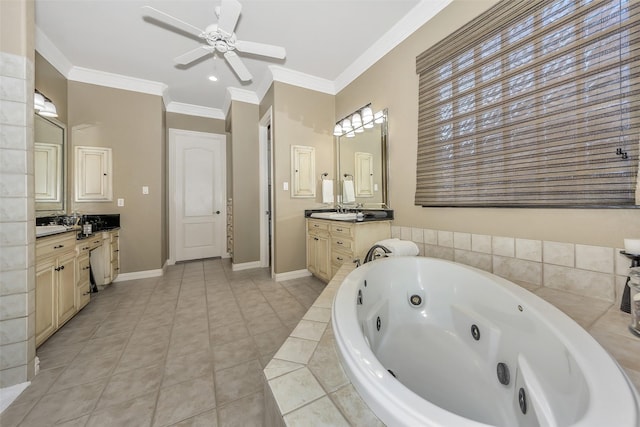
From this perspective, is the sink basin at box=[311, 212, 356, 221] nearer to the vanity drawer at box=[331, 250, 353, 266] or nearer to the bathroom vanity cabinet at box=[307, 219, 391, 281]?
the bathroom vanity cabinet at box=[307, 219, 391, 281]

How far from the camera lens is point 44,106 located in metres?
2.36

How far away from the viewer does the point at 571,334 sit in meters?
0.81

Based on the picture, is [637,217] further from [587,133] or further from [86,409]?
[86,409]

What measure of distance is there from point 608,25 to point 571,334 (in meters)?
1.53

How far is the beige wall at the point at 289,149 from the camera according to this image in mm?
3086

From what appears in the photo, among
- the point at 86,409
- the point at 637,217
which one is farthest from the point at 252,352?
the point at 637,217

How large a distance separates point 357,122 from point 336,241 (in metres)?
1.51

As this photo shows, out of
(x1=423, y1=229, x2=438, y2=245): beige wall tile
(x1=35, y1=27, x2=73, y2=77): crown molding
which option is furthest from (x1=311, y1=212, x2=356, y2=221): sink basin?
(x1=35, y1=27, x2=73, y2=77): crown molding

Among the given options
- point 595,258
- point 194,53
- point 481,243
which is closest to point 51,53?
point 194,53

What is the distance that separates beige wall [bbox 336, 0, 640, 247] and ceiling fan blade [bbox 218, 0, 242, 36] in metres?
1.54

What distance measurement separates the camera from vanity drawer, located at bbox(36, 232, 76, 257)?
1609 millimetres

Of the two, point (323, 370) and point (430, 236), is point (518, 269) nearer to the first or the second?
point (430, 236)

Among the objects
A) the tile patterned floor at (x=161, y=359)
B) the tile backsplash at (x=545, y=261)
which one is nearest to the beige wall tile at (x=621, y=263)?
the tile backsplash at (x=545, y=261)

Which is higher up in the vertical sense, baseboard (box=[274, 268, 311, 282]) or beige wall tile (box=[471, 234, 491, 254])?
beige wall tile (box=[471, 234, 491, 254])
